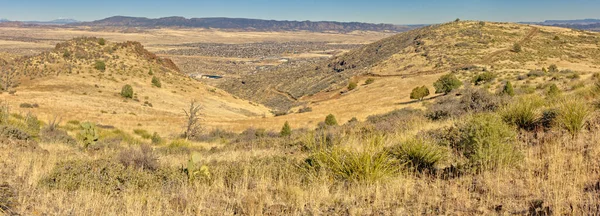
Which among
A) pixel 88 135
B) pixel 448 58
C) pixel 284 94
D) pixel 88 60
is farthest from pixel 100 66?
pixel 448 58

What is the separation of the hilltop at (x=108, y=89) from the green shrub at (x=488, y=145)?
2345cm

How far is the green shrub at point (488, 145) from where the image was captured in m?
5.78

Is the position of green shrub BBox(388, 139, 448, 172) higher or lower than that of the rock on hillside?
higher

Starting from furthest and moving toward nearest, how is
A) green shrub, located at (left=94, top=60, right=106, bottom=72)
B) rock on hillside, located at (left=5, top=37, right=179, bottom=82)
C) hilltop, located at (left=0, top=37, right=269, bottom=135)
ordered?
green shrub, located at (left=94, top=60, right=106, bottom=72)
rock on hillside, located at (left=5, top=37, right=179, bottom=82)
hilltop, located at (left=0, top=37, right=269, bottom=135)

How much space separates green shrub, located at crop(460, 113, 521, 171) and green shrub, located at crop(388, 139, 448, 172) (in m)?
0.48

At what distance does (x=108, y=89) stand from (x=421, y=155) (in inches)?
1638

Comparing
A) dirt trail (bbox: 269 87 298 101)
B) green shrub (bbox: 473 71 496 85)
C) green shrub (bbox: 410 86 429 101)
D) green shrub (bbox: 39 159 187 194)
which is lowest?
dirt trail (bbox: 269 87 298 101)

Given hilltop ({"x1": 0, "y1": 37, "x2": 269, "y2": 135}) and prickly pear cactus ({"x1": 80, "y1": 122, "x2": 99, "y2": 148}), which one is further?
hilltop ({"x1": 0, "y1": 37, "x2": 269, "y2": 135})

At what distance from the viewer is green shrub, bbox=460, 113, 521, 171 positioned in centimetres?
578

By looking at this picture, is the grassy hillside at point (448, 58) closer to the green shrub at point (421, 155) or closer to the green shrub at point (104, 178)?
the green shrub at point (421, 155)

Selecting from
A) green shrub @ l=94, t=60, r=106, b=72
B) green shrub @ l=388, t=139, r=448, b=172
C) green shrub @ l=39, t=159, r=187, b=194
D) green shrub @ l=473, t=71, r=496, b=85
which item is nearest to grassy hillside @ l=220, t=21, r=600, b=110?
green shrub @ l=473, t=71, r=496, b=85

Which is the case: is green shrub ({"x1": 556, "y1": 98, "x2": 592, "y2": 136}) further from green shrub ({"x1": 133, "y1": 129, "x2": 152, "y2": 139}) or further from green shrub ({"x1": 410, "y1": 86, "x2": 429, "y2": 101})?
green shrub ({"x1": 410, "y1": 86, "x2": 429, "y2": 101})

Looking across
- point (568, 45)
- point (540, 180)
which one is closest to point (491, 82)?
point (540, 180)

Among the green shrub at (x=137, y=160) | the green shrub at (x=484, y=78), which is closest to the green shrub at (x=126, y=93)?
the green shrub at (x=137, y=160)
